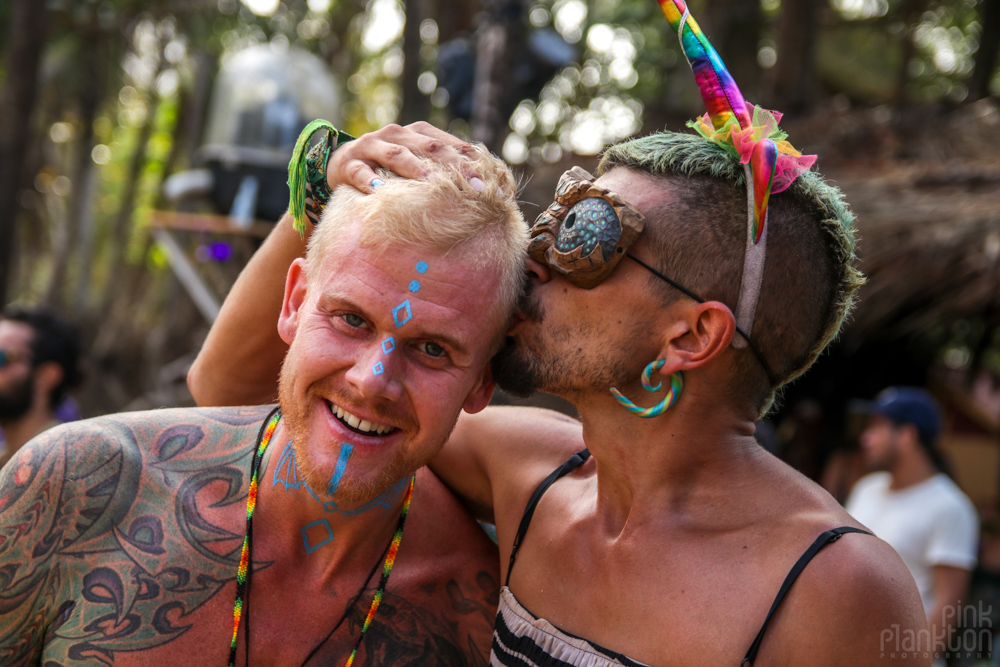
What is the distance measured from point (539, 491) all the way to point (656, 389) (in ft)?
1.72

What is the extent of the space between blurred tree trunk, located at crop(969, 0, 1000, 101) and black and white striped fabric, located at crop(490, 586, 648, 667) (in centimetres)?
1154

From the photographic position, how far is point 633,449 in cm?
236

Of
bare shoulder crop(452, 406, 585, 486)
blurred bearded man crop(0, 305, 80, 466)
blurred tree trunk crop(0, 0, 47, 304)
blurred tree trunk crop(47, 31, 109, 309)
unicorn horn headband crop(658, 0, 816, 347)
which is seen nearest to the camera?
unicorn horn headband crop(658, 0, 816, 347)

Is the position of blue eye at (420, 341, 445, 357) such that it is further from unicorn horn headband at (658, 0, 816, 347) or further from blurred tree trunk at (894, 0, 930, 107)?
blurred tree trunk at (894, 0, 930, 107)

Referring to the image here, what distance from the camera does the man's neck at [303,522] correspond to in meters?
2.37

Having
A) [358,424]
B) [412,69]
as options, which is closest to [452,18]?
[412,69]

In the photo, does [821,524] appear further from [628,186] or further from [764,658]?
[628,186]

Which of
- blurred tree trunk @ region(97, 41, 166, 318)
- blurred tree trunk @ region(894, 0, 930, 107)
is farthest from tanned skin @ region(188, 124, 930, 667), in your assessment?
blurred tree trunk @ region(97, 41, 166, 318)

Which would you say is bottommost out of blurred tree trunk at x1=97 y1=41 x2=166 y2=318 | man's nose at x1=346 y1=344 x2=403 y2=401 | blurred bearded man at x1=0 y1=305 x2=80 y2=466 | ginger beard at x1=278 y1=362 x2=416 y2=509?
blurred tree trunk at x1=97 y1=41 x2=166 y2=318

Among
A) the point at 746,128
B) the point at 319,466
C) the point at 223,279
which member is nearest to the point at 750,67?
the point at 223,279

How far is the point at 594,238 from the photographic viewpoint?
2.24 meters

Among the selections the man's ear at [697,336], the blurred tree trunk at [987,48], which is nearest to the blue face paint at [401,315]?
the man's ear at [697,336]

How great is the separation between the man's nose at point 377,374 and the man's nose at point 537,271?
489mm

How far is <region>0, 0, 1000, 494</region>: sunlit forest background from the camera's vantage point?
22.1ft
